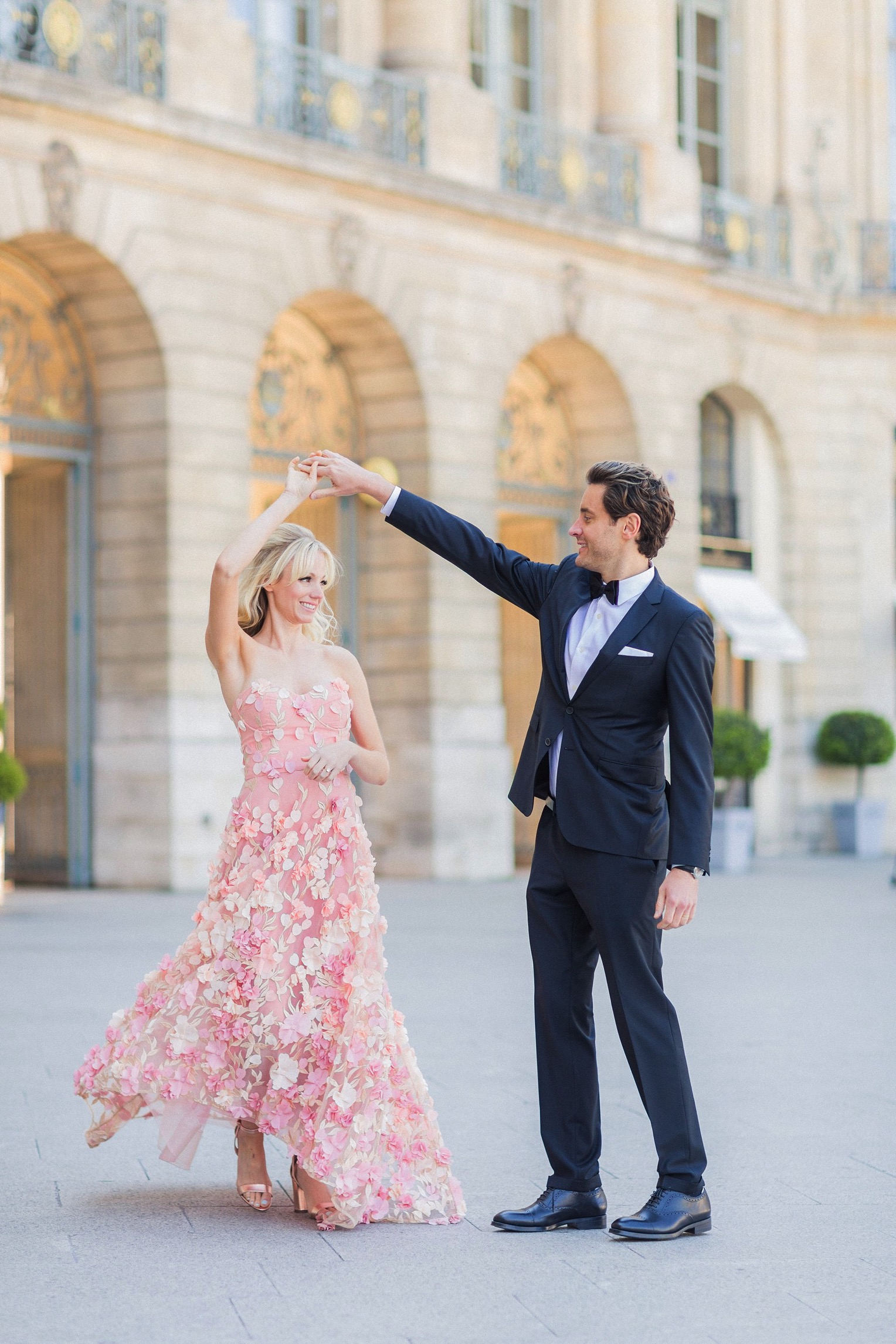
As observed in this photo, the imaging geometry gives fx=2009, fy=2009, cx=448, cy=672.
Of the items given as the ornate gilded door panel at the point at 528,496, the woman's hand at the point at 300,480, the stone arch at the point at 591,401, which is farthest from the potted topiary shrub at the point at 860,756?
the woman's hand at the point at 300,480

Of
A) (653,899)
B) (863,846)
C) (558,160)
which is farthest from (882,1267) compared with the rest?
(863,846)

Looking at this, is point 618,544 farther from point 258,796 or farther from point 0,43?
point 0,43

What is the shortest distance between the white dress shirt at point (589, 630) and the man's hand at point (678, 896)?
1.31 ft

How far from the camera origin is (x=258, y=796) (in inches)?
214

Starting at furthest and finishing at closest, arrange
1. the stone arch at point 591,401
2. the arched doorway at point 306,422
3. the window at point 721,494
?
the window at point 721,494, the stone arch at point 591,401, the arched doorway at point 306,422

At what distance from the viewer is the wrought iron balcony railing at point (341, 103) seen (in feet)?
57.9

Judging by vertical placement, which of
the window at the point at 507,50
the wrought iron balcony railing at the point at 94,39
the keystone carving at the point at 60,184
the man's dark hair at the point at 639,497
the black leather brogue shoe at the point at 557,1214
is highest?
the window at the point at 507,50

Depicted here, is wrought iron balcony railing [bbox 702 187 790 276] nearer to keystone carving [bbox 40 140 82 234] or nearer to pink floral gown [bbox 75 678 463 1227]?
keystone carving [bbox 40 140 82 234]

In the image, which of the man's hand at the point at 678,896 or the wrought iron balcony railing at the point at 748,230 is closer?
the man's hand at the point at 678,896

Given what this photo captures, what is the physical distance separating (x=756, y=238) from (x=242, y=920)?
19851mm

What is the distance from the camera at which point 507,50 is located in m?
20.8

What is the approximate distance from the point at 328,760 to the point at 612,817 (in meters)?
0.83

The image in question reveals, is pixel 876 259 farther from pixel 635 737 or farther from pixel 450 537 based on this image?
pixel 635 737

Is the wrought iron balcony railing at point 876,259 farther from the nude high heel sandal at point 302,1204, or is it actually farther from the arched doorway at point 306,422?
the nude high heel sandal at point 302,1204
